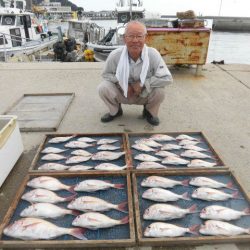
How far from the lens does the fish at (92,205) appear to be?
2.28 meters

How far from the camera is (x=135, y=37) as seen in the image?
3.31 m

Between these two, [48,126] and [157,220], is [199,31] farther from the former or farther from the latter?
[157,220]

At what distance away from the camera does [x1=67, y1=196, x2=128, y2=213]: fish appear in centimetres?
228

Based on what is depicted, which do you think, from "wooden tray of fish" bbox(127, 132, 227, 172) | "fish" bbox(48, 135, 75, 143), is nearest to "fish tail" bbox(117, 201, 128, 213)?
"wooden tray of fish" bbox(127, 132, 227, 172)

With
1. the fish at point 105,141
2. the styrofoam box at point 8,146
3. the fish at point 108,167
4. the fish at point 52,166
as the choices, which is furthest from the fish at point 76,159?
the styrofoam box at point 8,146

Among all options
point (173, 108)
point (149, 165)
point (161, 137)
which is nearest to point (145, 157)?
point (149, 165)

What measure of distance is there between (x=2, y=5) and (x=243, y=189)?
69.3ft

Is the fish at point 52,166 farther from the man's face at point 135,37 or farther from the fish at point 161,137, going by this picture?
the man's face at point 135,37

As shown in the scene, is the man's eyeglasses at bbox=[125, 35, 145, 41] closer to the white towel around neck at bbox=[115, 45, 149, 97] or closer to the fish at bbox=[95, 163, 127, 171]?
the white towel around neck at bbox=[115, 45, 149, 97]

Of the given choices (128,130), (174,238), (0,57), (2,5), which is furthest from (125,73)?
(2,5)

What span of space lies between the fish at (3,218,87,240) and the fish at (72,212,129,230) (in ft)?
0.18

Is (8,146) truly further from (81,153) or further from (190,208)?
(190,208)

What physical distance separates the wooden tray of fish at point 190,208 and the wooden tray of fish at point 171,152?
0.16m

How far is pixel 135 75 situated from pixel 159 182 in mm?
1600
